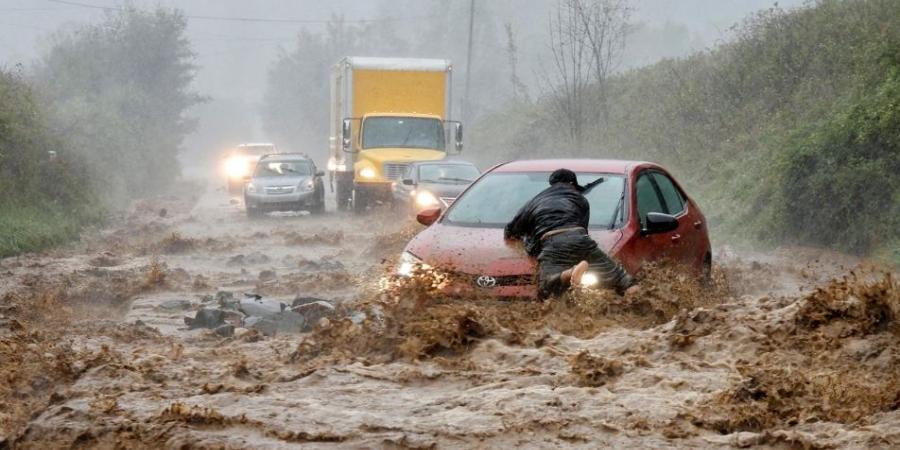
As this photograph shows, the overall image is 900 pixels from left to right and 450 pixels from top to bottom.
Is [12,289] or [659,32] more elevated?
[659,32]

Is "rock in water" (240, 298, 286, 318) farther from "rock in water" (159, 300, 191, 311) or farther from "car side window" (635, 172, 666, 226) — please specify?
"car side window" (635, 172, 666, 226)

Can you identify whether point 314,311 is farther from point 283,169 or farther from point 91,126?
point 91,126

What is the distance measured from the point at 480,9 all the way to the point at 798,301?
7966cm

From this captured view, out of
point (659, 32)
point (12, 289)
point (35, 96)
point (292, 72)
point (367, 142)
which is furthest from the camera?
point (659, 32)

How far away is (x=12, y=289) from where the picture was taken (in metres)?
14.9

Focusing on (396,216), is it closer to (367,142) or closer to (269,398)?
(367,142)

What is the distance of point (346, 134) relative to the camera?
28.9 meters

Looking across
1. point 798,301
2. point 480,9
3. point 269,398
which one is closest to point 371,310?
point 269,398

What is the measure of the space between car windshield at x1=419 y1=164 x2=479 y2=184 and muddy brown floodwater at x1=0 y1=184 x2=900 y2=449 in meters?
13.1

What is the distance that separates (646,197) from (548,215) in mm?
1748

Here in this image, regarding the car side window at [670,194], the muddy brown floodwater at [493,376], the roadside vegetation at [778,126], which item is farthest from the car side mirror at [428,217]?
the roadside vegetation at [778,126]

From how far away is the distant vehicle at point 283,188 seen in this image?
2992cm

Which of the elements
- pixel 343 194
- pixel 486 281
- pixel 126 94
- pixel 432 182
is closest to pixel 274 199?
pixel 343 194

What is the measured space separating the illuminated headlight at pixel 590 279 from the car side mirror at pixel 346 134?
20229 mm
